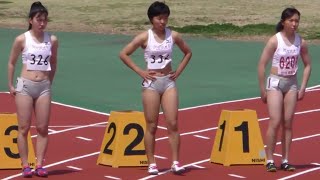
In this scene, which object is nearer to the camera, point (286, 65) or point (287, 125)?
point (286, 65)

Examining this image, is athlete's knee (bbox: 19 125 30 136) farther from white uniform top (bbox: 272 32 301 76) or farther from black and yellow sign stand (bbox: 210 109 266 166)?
white uniform top (bbox: 272 32 301 76)

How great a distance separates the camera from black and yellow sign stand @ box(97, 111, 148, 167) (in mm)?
13633

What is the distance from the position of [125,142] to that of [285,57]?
2.33m

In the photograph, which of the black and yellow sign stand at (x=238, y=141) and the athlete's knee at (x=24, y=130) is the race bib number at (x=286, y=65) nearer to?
the black and yellow sign stand at (x=238, y=141)

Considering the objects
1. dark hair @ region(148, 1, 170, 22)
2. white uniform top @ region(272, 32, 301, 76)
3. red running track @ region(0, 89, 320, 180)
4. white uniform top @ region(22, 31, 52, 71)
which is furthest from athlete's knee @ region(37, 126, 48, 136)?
white uniform top @ region(272, 32, 301, 76)

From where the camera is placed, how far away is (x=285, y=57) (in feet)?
42.9

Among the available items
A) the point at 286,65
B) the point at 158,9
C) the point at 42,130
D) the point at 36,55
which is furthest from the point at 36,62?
the point at 286,65

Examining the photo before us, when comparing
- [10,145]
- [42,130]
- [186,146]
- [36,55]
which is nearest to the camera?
[36,55]

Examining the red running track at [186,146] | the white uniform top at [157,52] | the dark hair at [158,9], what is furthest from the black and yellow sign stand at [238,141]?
the dark hair at [158,9]

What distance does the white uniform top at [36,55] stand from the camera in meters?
12.7

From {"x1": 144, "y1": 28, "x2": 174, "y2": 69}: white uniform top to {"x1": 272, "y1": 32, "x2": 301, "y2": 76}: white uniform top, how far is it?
4.33 ft

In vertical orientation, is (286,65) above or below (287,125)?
above

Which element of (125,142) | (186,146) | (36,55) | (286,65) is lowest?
(186,146)

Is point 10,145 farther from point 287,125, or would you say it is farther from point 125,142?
point 287,125
